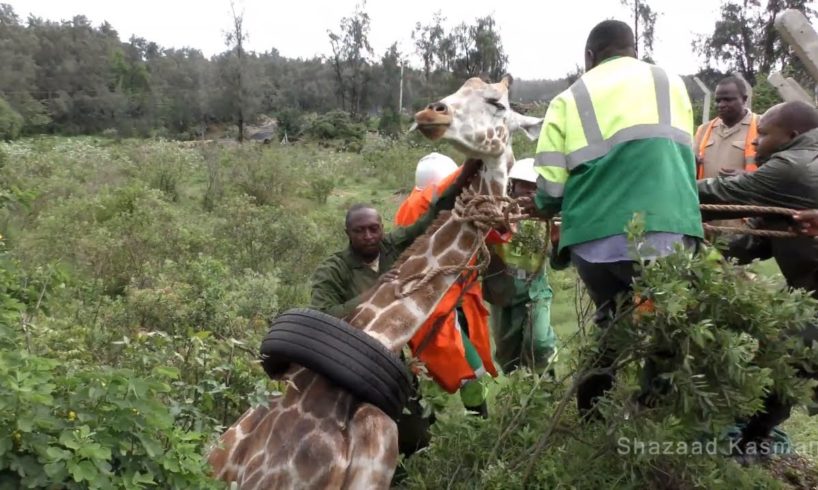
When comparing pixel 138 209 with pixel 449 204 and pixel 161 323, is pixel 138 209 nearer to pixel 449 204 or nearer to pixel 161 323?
pixel 161 323

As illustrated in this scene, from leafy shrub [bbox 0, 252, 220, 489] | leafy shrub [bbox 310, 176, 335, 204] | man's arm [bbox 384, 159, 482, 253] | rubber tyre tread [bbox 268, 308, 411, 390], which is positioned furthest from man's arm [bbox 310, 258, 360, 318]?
leafy shrub [bbox 310, 176, 335, 204]

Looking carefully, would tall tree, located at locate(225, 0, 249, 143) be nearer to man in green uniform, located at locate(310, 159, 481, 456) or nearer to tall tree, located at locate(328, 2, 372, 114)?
tall tree, located at locate(328, 2, 372, 114)

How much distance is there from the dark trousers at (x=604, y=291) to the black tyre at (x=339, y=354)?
80 cm

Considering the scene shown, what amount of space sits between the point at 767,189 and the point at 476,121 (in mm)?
1428

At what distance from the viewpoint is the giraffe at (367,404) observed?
3.00 meters

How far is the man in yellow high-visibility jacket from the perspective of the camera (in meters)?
2.92

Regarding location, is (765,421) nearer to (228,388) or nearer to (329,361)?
(329,361)

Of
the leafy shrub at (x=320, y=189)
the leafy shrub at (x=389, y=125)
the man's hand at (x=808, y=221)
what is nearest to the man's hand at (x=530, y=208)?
the man's hand at (x=808, y=221)

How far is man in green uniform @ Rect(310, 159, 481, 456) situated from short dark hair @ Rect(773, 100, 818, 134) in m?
1.52

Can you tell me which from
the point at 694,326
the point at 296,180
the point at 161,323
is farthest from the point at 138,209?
the point at 694,326

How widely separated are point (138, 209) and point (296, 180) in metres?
5.23

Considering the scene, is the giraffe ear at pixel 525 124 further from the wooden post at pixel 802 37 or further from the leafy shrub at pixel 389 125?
the leafy shrub at pixel 389 125

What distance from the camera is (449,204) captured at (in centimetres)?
402

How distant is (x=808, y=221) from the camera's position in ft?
11.1
